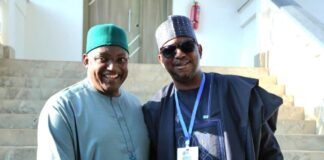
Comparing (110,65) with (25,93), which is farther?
(25,93)

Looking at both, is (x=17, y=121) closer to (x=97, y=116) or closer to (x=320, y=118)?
(x=97, y=116)

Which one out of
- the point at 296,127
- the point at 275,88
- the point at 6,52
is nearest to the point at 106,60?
the point at 296,127

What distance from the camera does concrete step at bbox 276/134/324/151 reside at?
417 centimetres

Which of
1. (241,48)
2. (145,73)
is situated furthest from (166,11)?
(145,73)

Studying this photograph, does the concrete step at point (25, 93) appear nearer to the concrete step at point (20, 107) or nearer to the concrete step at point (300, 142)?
the concrete step at point (20, 107)

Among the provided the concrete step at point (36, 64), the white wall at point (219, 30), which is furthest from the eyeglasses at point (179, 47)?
the white wall at point (219, 30)

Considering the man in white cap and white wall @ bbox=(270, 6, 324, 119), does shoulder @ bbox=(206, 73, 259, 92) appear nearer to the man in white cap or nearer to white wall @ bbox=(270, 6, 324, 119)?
the man in white cap

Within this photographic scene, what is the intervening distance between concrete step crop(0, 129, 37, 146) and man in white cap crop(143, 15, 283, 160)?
2058mm

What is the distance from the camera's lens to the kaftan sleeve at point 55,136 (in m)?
1.67

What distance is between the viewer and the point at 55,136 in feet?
5.50

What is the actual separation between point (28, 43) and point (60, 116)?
6.12 m

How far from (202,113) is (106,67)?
1.39 ft

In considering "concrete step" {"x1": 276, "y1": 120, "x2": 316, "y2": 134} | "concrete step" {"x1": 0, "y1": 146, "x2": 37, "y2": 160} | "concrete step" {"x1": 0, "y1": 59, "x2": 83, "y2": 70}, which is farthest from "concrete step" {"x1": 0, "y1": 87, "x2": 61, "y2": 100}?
"concrete step" {"x1": 276, "y1": 120, "x2": 316, "y2": 134}

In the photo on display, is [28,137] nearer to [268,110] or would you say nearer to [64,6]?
[268,110]
